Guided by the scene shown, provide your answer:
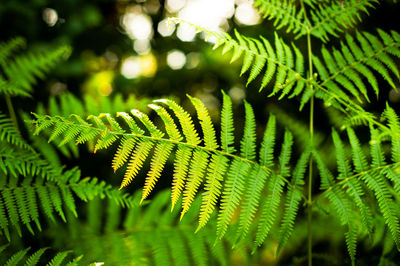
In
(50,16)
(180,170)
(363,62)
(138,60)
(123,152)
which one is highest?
(50,16)

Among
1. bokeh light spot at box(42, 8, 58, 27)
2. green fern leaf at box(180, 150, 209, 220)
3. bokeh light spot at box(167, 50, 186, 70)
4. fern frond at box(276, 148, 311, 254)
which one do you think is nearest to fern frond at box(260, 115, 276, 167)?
fern frond at box(276, 148, 311, 254)

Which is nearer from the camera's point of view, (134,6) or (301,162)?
(301,162)

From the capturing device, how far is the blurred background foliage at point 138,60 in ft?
7.34

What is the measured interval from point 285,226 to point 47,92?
8.54ft

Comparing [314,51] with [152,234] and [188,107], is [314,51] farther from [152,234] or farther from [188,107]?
[152,234]

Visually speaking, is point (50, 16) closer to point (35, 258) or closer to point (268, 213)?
point (35, 258)

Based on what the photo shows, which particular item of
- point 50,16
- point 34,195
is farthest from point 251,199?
point 50,16

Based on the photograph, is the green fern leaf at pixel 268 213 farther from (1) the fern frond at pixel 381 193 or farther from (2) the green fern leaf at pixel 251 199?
(1) the fern frond at pixel 381 193

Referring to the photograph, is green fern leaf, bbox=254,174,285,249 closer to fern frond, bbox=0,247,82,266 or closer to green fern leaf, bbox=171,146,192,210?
green fern leaf, bbox=171,146,192,210

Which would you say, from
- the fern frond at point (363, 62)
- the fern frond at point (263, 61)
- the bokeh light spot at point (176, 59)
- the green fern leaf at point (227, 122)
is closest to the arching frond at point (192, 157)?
the green fern leaf at point (227, 122)

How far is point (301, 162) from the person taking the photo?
128 cm

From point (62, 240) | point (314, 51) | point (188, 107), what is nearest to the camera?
point (62, 240)

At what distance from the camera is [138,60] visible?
4.25 meters

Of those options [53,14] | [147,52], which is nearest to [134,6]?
[147,52]
